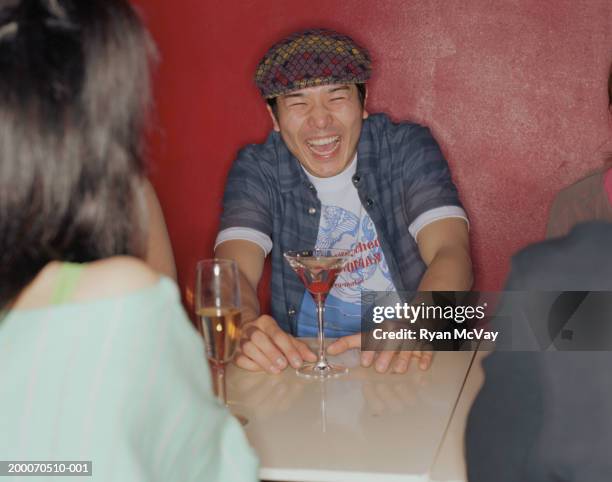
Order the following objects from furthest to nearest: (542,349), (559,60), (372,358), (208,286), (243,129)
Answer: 1. (243,129)
2. (559,60)
3. (372,358)
4. (208,286)
5. (542,349)

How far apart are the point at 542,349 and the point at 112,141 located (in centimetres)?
54

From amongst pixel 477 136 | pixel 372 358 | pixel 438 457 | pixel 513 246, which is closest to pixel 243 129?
pixel 477 136

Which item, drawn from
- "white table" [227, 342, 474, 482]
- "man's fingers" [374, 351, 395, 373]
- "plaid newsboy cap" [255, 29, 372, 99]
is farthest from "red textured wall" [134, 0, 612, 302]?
"man's fingers" [374, 351, 395, 373]

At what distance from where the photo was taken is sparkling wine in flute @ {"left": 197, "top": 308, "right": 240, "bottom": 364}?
1.25m

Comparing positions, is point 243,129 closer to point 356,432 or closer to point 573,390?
point 356,432

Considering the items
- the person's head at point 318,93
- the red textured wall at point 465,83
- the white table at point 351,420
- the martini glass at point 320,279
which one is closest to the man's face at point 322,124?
the person's head at point 318,93

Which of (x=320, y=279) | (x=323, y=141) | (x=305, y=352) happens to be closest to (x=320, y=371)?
(x=305, y=352)

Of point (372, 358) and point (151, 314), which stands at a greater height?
point (151, 314)

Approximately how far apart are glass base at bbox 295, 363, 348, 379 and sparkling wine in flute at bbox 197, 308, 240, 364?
33 centimetres

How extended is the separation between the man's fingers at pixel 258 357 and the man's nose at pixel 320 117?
3.21 feet

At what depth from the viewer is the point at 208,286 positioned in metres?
1.25

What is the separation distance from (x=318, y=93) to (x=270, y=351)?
107cm

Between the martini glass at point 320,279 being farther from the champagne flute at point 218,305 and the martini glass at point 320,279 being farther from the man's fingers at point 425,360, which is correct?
the champagne flute at point 218,305

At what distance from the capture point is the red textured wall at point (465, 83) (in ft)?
9.02
